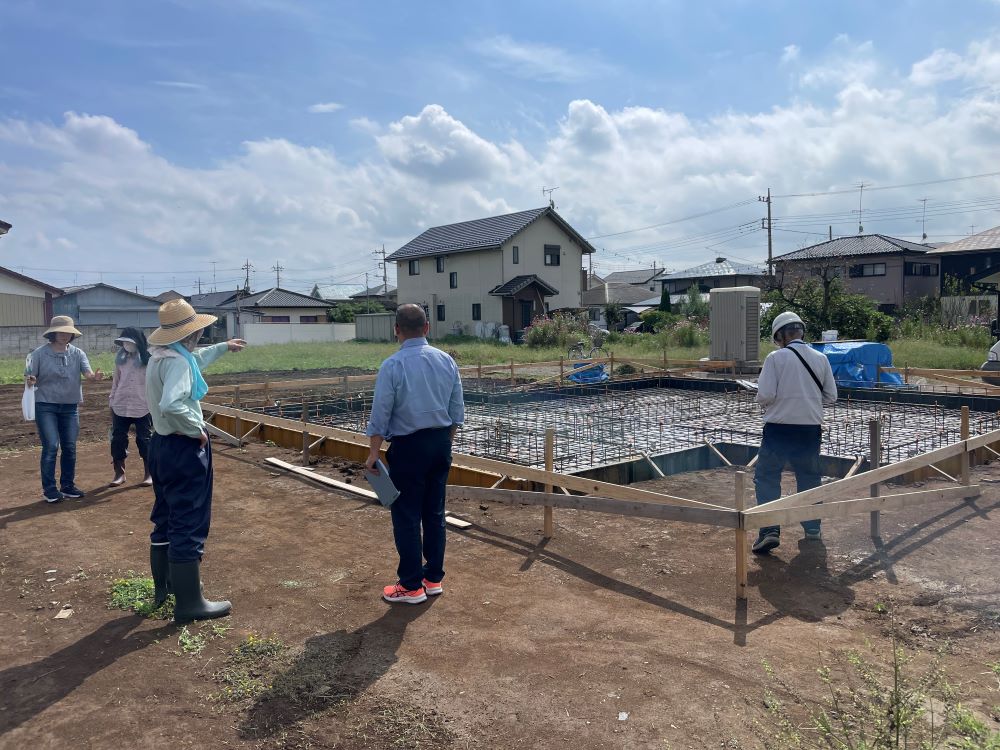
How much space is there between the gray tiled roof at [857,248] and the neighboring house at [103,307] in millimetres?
34133

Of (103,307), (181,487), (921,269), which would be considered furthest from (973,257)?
(103,307)

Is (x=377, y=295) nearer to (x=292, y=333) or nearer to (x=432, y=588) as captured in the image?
(x=292, y=333)

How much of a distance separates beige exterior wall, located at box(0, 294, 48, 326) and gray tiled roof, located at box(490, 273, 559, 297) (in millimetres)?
17910

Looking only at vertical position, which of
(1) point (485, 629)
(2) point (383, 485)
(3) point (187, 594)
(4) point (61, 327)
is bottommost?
(1) point (485, 629)

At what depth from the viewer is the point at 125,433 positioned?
259 inches

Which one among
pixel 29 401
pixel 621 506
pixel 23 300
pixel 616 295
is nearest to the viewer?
pixel 621 506

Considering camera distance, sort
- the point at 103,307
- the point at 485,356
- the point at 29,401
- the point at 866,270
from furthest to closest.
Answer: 1. the point at 103,307
2. the point at 866,270
3. the point at 485,356
4. the point at 29,401

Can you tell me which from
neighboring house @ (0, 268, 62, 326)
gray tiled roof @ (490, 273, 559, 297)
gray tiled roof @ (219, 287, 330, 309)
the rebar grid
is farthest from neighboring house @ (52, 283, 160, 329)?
the rebar grid

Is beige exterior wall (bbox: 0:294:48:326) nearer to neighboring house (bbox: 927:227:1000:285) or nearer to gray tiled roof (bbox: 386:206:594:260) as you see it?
gray tiled roof (bbox: 386:206:594:260)

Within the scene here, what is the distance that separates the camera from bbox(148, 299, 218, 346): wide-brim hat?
3781 mm

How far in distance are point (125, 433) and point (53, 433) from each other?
1.83 ft

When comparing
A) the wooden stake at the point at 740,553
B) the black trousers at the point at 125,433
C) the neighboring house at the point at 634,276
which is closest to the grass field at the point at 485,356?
the black trousers at the point at 125,433

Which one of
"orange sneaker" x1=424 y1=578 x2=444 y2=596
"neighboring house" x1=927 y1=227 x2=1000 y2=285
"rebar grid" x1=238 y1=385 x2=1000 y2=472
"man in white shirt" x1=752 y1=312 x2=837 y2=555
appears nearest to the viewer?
"orange sneaker" x1=424 y1=578 x2=444 y2=596

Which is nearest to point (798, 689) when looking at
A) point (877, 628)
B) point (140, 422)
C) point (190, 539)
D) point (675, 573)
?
point (877, 628)
